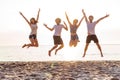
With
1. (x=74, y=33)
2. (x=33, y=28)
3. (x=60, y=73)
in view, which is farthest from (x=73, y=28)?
(x=60, y=73)

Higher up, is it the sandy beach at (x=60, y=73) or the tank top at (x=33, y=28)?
the tank top at (x=33, y=28)

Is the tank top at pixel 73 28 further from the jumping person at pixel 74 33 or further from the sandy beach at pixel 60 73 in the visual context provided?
the sandy beach at pixel 60 73

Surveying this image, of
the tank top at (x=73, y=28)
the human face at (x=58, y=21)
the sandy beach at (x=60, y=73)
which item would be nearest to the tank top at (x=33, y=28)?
the human face at (x=58, y=21)

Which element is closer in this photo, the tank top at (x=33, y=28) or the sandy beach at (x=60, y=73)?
the sandy beach at (x=60, y=73)

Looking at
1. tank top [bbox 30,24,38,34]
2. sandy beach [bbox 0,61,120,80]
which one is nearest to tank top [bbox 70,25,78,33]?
tank top [bbox 30,24,38,34]

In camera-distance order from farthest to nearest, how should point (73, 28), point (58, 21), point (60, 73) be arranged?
point (73, 28), point (58, 21), point (60, 73)

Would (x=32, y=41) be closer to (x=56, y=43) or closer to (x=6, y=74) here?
(x=56, y=43)

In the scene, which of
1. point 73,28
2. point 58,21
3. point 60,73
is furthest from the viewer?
point 73,28

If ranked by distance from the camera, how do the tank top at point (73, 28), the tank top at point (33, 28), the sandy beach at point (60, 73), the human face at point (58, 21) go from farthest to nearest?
1. the tank top at point (73, 28)
2. the tank top at point (33, 28)
3. the human face at point (58, 21)
4. the sandy beach at point (60, 73)

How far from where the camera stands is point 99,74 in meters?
20.2

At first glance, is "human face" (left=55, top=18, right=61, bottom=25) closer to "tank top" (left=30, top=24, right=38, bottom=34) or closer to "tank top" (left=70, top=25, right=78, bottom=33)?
"tank top" (left=70, top=25, right=78, bottom=33)

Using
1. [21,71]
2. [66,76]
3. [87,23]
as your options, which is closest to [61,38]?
[87,23]

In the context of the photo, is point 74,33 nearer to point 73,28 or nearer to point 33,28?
point 73,28

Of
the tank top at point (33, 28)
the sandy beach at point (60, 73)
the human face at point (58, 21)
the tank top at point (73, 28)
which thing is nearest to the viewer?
the sandy beach at point (60, 73)
